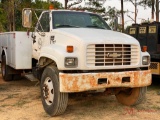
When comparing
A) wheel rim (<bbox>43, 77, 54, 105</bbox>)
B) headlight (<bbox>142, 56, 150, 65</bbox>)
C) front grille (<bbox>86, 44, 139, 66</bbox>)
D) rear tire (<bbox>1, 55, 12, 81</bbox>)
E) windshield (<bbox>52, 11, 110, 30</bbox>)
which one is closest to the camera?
front grille (<bbox>86, 44, 139, 66</bbox>)

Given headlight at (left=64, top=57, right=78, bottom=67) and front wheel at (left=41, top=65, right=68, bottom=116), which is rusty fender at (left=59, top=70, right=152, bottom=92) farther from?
front wheel at (left=41, top=65, right=68, bottom=116)

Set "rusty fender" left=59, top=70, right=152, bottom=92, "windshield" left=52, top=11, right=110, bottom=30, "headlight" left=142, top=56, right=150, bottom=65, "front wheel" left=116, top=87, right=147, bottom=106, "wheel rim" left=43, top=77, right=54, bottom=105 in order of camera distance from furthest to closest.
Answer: "windshield" left=52, top=11, right=110, bottom=30, "front wheel" left=116, top=87, right=147, bottom=106, "headlight" left=142, top=56, right=150, bottom=65, "wheel rim" left=43, top=77, right=54, bottom=105, "rusty fender" left=59, top=70, right=152, bottom=92

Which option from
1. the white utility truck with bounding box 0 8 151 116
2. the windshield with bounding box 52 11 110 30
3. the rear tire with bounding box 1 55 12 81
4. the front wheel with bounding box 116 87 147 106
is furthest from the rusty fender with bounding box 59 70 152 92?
the rear tire with bounding box 1 55 12 81

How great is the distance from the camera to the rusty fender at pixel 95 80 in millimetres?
4598

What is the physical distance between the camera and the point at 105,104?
20.0 ft

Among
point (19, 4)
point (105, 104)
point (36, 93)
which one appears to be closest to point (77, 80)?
point (105, 104)

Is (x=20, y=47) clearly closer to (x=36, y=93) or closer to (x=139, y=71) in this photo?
(x=36, y=93)

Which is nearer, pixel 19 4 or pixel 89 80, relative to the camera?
pixel 89 80

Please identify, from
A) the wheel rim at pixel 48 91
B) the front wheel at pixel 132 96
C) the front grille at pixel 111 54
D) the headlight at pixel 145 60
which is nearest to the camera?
the front grille at pixel 111 54

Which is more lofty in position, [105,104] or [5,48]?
[5,48]

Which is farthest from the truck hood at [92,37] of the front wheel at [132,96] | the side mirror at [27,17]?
the front wheel at [132,96]

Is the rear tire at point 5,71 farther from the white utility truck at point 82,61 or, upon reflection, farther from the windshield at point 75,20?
the windshield at point 75,20

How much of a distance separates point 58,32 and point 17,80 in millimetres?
4499

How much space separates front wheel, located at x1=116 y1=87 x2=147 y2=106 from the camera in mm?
5617
